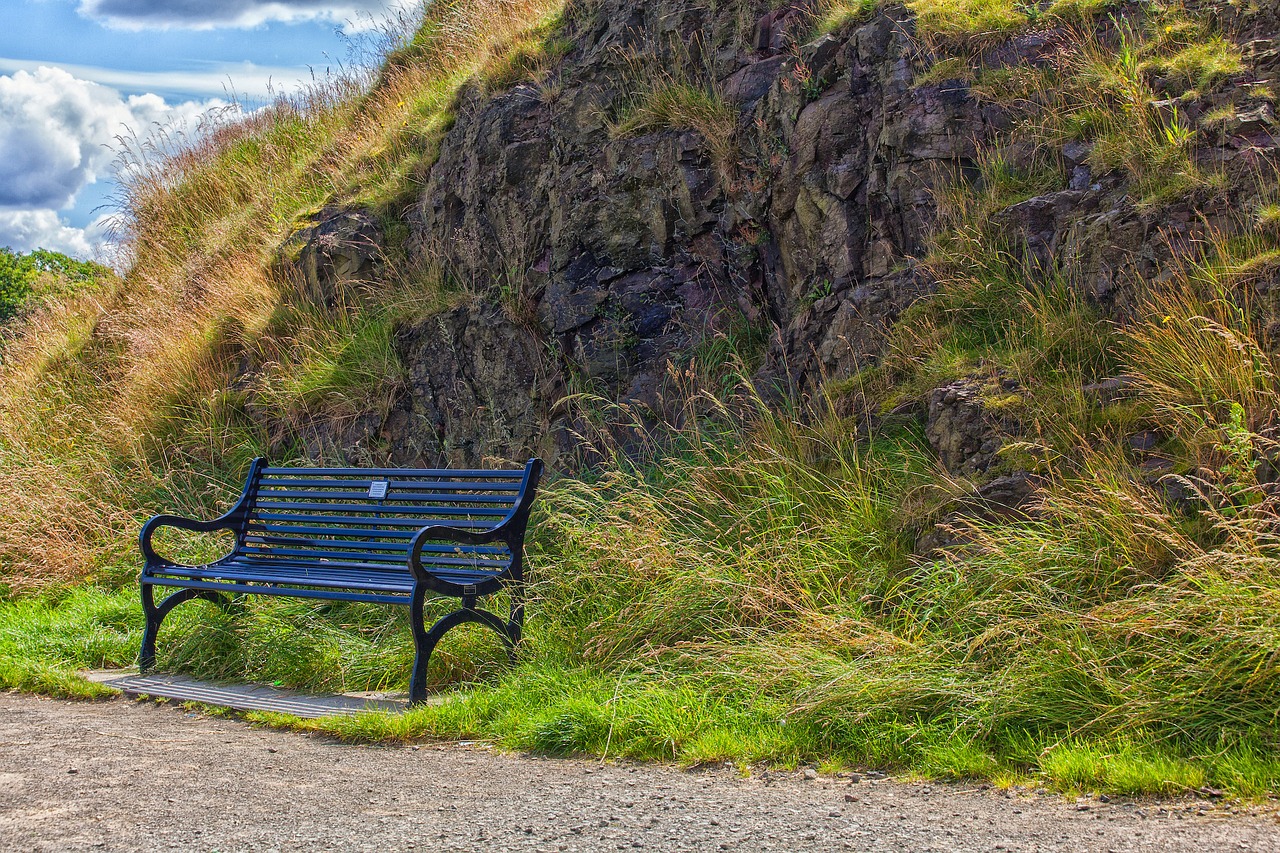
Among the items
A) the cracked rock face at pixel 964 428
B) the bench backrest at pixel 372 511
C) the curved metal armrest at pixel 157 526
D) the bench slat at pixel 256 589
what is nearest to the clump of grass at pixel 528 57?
the bench backrest at pixel 372 511

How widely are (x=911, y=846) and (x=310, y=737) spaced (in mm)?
2904

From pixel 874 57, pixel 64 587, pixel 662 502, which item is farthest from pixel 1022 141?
pixel 64 587

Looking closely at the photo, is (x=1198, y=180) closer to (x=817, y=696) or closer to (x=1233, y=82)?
(x=1233, y=82)

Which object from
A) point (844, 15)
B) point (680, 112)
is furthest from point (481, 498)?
point (844, 15)

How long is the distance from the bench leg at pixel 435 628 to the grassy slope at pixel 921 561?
0.51 ft

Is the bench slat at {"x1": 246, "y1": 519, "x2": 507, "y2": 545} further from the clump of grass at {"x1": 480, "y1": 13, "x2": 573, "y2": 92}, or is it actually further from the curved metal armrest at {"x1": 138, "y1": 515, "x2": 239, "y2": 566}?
the clump of grass at {"x1": 480, "y1": 13, "x2": 573, "y2": 92}

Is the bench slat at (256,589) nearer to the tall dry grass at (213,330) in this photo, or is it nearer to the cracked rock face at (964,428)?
the tall dry grass at (213,330)

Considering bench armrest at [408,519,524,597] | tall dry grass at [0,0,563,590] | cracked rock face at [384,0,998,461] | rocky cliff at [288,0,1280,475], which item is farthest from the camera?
tall dry grass at [0,0,563,590]

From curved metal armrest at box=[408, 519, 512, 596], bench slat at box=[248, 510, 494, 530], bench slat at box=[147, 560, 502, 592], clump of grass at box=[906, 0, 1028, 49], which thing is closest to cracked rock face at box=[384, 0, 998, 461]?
clump of grass at box=[906, 0, 1028, 49]

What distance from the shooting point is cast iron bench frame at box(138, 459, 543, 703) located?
5406 millimetres

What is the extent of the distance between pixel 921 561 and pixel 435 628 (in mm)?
2362

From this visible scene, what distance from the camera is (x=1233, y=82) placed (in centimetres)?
595

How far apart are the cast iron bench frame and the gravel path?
102 centimetres

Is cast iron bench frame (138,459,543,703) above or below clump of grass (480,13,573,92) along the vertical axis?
below
